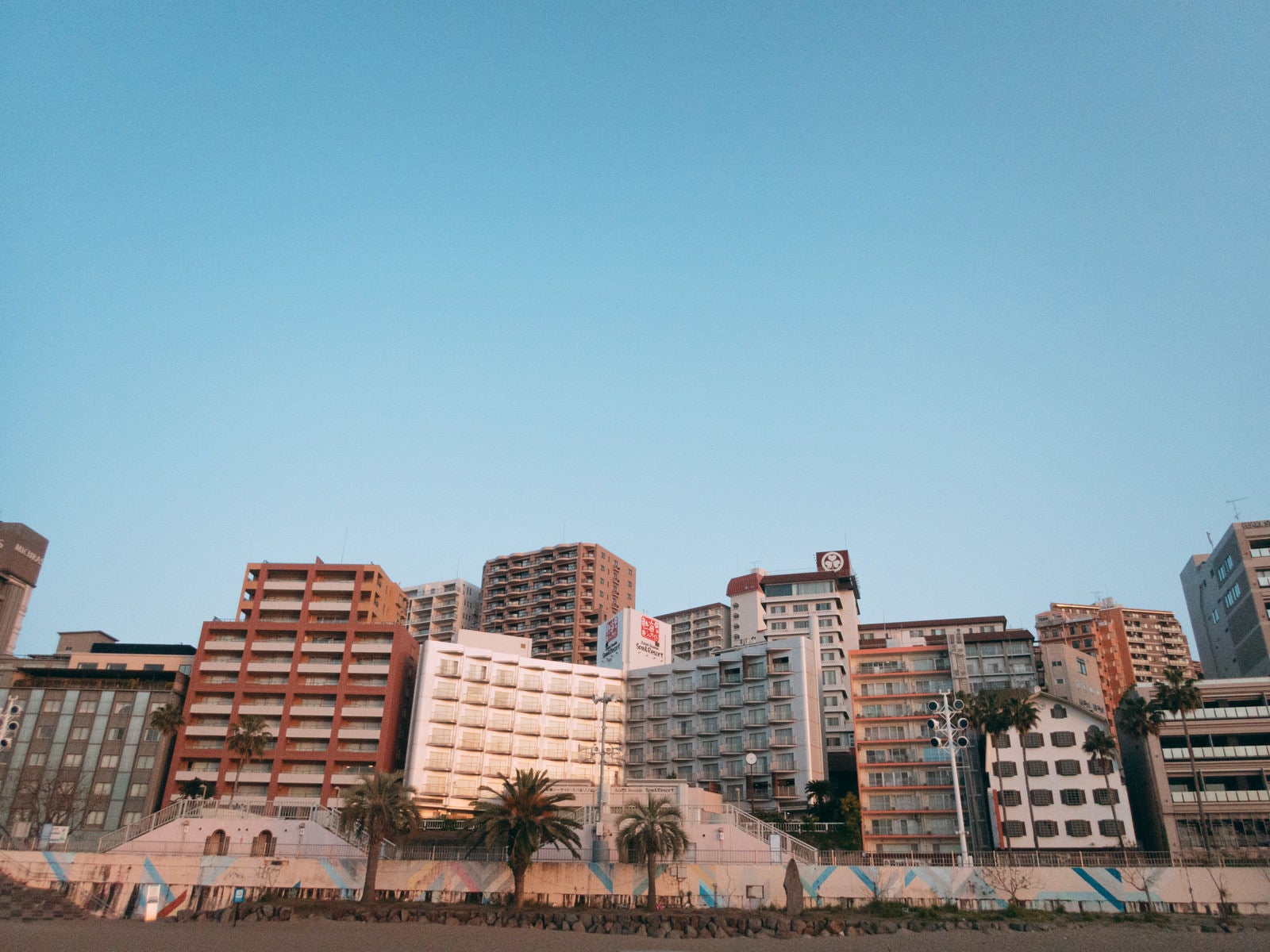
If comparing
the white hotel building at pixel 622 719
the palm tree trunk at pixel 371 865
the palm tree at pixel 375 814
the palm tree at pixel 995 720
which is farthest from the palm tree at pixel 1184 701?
the palm tree trunk at pixel 371 865

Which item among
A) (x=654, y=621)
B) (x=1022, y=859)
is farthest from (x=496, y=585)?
(x=1022, y=859)

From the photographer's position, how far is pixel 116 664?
119 m

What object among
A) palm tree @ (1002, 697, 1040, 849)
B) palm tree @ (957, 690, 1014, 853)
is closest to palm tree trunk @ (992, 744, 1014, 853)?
palm tree @ (957, 690, 1014, 853)

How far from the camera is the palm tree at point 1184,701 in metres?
78.7

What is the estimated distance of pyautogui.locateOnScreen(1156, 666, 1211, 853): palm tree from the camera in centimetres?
7868

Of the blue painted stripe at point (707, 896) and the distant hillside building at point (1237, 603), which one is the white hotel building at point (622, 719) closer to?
the blue painted stripe at point (707, 896)

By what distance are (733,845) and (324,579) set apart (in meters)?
71.6

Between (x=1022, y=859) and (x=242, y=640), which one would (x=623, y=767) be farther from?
(x=1022, y=859)

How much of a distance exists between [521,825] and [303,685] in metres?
59.9

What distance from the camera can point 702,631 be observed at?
604ft

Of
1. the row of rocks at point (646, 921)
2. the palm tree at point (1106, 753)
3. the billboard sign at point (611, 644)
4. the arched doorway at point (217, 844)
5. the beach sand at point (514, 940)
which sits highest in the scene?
the billboard sign at point (611, 644)

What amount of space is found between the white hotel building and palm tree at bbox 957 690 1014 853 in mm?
20706

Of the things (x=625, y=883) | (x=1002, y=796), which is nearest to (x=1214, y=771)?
(x=1002, y=796)

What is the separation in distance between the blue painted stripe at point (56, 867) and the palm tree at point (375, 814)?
18925mm
